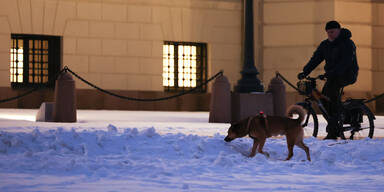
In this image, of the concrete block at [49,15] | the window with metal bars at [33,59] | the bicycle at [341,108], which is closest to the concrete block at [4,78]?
the window with metal bars at [33,59]

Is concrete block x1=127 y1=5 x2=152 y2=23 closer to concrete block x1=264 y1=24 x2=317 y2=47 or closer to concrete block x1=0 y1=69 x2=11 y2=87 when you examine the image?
concrete block x1=264 y1=24 x2=317 y2=47

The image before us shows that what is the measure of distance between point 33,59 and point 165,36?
4.24 m

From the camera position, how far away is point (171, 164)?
301 inches

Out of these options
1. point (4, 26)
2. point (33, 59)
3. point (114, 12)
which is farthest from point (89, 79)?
point (4, 26)

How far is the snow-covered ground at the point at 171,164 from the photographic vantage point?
20.4ft

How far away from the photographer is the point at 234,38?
79.9 ft

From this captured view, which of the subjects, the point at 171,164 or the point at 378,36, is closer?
the point at 171,164

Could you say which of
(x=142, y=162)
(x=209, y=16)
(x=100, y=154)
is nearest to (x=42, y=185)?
(x=142, y=162)

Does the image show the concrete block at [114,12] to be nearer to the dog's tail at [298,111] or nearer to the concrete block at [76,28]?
the concrete block at [76,28]

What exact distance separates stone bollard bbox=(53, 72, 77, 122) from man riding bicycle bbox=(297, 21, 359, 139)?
20.7 feet

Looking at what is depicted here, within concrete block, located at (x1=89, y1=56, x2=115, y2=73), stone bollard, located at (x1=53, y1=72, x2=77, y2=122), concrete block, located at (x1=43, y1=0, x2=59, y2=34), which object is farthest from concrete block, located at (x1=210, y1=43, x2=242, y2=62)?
stone bollard, located at (x1=53, y1=72, x2=77, y2=122)

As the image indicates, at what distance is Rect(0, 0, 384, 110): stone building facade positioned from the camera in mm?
22250

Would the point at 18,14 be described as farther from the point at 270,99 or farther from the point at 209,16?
the point at 270,99

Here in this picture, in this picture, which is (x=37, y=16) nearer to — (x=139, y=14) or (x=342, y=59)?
(x=139, y=14)
